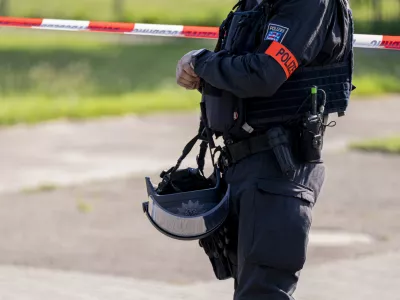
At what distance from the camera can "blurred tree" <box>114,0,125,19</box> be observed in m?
19.7

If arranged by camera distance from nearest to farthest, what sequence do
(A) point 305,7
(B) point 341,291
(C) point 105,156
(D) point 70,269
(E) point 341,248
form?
(A) point 305,7 → (B) point 341,291 → (D) point 70,269 → (E) point 341,248 → (C) point 105,156

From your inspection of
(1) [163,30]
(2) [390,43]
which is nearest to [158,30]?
(1) [163,30]

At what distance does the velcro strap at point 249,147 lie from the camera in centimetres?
394

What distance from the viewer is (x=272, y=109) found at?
3920 millimetres

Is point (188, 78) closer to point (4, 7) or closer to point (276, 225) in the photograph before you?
point (276, 225)

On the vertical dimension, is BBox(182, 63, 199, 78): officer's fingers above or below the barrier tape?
above

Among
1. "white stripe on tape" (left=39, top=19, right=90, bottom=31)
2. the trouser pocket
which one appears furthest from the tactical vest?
"white stripe on tape" (left=39, top=19, right=90, bottom=31)

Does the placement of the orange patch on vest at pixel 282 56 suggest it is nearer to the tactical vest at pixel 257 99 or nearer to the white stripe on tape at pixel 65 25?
the tactical vest at pixel 257 99

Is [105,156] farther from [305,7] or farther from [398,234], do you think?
[305,7]

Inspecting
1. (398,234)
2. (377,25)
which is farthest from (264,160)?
(377,25)

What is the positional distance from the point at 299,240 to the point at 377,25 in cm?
810

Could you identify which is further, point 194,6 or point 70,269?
point 194,6

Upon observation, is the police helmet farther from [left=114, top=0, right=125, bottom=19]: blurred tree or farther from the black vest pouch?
[left=114, top=0, right=125, bottom=19]: blurred tree

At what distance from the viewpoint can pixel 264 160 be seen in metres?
3.96
